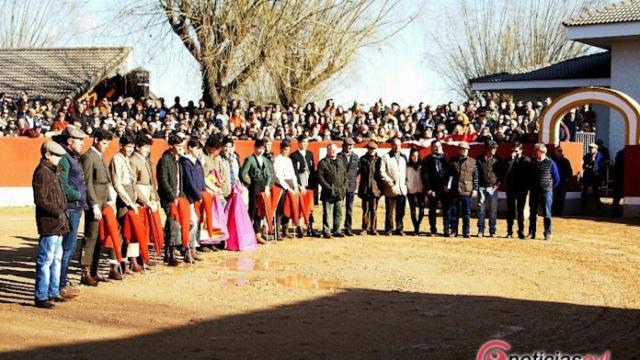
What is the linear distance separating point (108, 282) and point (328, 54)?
2336 cm

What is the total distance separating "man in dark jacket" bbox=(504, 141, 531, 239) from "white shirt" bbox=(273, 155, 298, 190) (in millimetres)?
4113

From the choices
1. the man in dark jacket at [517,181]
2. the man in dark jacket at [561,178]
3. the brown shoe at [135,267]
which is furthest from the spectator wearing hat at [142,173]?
the man in dark jacket at [561,178]

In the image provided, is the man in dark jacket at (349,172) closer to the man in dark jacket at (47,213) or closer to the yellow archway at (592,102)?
the yellow archway at (592,102)

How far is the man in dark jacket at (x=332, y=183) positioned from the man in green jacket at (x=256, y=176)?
136cm

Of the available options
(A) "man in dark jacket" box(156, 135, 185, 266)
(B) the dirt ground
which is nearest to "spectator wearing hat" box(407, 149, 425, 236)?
(B) the dirt ground

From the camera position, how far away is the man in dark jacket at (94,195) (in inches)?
467

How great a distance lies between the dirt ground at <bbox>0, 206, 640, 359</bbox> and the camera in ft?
29.5

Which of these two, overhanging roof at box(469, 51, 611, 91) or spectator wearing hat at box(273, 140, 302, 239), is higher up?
overhanging roof at box(469, 51, 611, 91)

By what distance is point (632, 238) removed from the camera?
18625 mm

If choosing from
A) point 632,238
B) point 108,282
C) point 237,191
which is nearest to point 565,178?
point 632,238

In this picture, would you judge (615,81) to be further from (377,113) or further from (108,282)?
(108,282)

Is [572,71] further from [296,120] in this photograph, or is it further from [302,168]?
[302,168]

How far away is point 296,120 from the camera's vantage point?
2836 cm

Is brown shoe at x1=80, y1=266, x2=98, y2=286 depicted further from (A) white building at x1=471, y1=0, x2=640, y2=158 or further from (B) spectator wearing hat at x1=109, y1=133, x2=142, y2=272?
(A) white building at x1=471, y1=0, x2=640, y2=158
